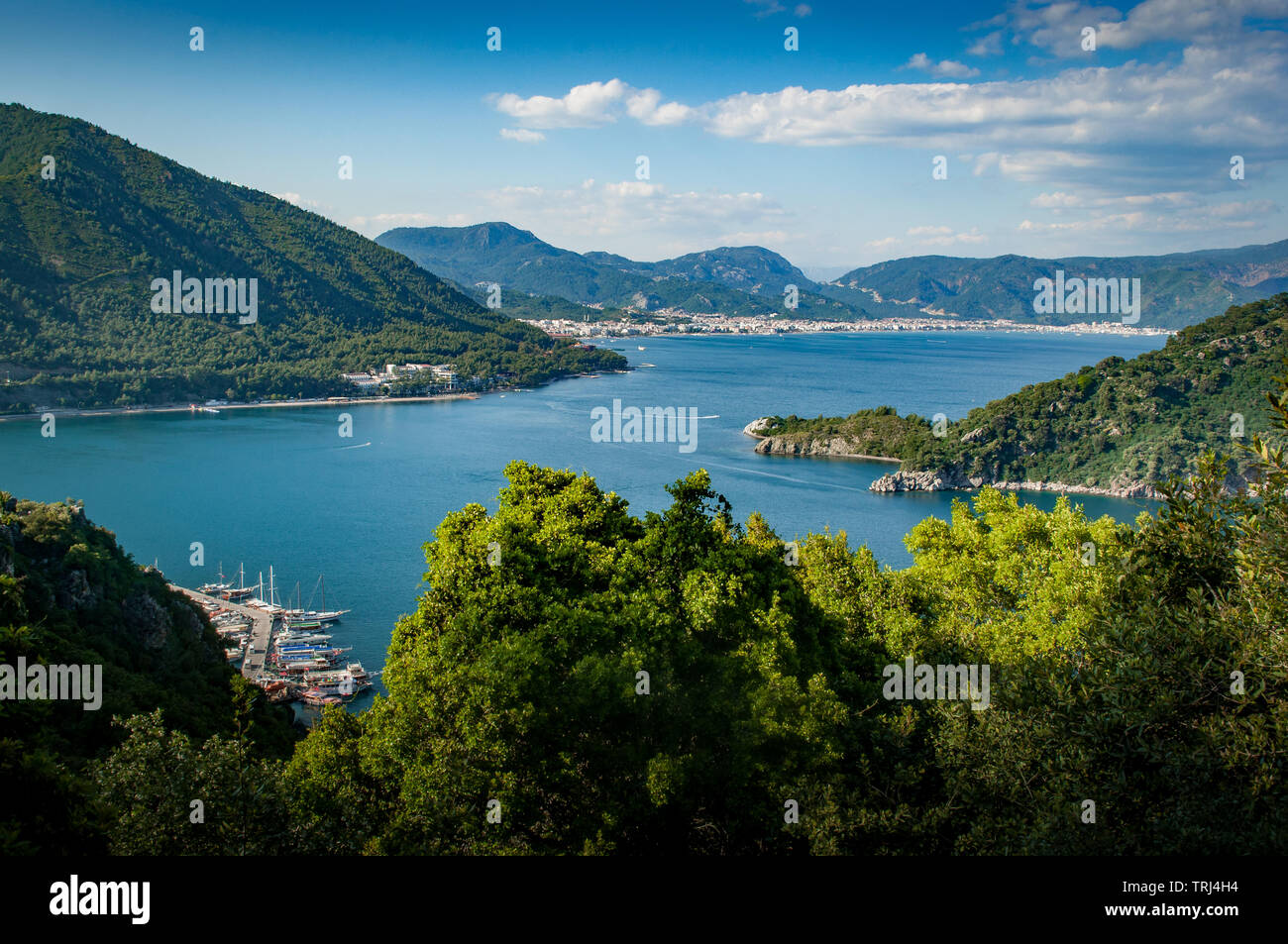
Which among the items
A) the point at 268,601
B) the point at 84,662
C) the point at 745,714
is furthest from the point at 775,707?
the point at 268,601

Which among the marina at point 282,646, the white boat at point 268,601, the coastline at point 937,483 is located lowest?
the marina at point 282,646

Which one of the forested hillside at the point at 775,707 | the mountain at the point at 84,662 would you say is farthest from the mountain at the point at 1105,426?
the forested hillside at the point at 775,707

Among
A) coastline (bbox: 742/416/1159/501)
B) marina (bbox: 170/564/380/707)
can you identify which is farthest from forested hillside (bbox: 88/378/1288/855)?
coastline (bbox: 742/416/1159/501)

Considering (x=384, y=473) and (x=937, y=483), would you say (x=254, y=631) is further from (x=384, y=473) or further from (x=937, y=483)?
(x=937, y=483)

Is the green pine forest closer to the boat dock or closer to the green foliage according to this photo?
the green foliage

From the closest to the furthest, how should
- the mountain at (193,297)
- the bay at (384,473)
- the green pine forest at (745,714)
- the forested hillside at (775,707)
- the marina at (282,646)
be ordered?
the green pine forest at (745,714) → the forested hillside at (775,707) → the marina at (282,646) → the bay at (384,473) → the mountain at (193,297)

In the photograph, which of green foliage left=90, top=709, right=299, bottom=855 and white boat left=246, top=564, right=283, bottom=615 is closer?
green foliage left=90, top=709, right=299, bottom=855

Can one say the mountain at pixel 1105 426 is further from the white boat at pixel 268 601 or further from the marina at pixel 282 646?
the marina at pixel 282 646
